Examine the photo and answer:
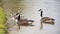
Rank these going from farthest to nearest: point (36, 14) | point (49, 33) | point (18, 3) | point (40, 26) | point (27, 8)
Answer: point (18, 3) → point (27, 8) → point (36, 14) → point (40, 26) → point (49, 33)

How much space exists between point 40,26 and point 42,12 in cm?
31

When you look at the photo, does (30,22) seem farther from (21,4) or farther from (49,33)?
(21,4)

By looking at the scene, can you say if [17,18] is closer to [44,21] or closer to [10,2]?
[44,21]

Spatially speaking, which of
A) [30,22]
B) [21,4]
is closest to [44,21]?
[30,22]

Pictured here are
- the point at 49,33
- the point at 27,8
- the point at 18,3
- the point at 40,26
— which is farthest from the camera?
the point at 18,3

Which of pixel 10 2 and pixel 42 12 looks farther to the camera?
pixel 10 2

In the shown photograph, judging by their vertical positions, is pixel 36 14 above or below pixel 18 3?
below

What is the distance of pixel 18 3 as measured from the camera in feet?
6.99

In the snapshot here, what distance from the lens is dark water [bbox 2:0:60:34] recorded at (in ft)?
A: 5.07

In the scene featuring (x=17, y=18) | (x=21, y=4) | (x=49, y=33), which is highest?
(x=21, y=4)

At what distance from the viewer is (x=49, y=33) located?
4.96 feet

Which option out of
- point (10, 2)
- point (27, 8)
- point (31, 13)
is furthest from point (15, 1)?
point (31, 13)

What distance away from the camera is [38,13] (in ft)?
6.11

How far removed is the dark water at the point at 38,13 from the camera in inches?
60.8
